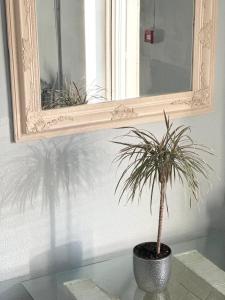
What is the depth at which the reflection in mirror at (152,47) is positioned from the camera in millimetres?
1807

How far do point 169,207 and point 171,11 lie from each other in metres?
0.67

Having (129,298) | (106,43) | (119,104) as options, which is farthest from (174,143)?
(129,298)

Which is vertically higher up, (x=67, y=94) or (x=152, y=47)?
(x=152, y=47)

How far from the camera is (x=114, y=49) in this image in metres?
1.80

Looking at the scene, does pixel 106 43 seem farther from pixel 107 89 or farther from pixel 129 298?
pixel 129 298

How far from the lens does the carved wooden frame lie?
1629mm

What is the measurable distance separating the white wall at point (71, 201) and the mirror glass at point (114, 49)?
12cm

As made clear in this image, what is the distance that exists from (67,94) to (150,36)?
1.11 feet

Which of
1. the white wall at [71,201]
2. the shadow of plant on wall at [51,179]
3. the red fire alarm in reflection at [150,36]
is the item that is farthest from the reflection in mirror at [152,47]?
the shadow of plant on wall at [51,179]

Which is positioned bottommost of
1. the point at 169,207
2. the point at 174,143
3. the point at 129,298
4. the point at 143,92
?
the point at 129,298

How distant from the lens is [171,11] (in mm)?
1875

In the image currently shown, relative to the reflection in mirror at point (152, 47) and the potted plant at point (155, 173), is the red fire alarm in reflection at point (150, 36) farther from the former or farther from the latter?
the potted plant at point (155, 173)

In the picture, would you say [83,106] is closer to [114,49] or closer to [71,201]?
[114,49]

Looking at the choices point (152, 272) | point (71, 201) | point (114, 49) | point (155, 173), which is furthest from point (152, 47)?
point (152, 272)
